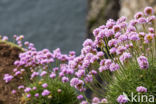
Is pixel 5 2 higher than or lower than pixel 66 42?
higher

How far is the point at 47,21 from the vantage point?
2583 centimetres

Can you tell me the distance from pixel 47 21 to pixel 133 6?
50.3 feet

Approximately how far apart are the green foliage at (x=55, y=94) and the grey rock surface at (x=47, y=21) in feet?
55.9

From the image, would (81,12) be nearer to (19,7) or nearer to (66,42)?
(66,42)

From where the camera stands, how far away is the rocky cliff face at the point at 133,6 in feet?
34.1

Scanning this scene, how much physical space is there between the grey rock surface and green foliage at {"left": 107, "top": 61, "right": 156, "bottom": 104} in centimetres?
1841

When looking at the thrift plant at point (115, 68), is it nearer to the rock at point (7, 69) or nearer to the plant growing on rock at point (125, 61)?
the plant growing on rock at point (125, 61)

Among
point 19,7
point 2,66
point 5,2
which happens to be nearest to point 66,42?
point 19,7

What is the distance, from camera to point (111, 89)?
13.9ft

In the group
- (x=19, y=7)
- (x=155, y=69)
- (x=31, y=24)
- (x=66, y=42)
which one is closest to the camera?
(x=155, y=69)

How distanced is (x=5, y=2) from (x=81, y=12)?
9.30 meters

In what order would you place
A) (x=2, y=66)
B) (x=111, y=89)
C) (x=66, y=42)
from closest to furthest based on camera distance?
(x=111, y=89) < (x=2, y=66) < (x=66, y=42)

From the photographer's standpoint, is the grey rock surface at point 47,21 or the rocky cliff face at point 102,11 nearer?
the rocky cliff face at point 102,11

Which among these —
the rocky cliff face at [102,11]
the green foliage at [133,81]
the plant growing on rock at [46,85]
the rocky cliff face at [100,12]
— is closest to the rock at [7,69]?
the plant growing on rock at [46,85]
